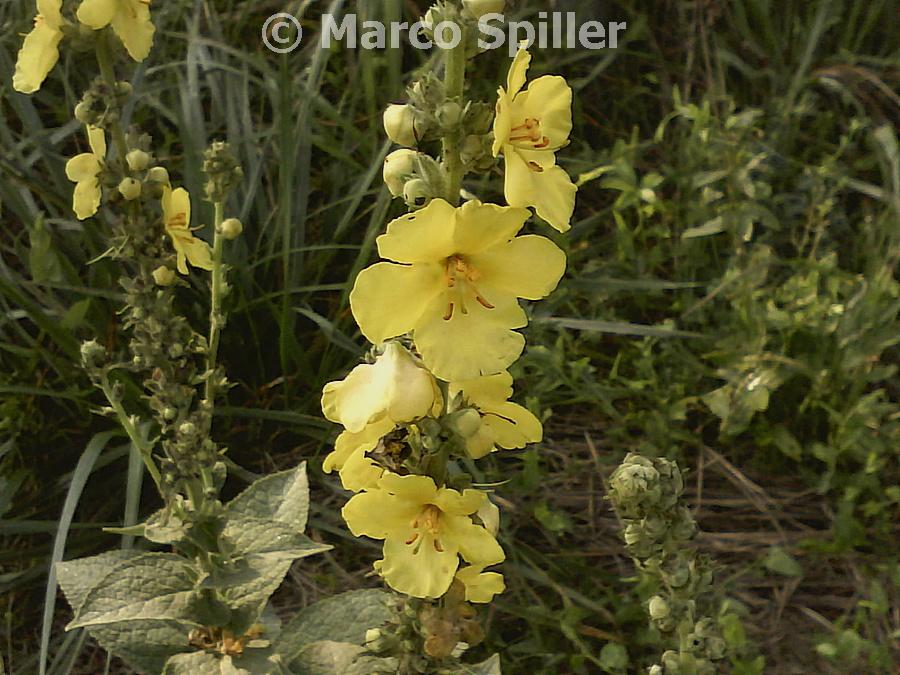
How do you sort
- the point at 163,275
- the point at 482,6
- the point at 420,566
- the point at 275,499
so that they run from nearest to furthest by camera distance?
the point at 482,6
the point at 420,566
the point at 163,275
the point at 275,499

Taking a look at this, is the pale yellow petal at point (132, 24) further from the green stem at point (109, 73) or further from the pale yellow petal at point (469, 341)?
the pale yellow petal at point (469, 341)

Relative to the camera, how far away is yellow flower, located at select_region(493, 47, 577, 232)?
965 millimetres

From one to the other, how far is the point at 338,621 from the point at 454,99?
1.02 metres

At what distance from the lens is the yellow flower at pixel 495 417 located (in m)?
1.04

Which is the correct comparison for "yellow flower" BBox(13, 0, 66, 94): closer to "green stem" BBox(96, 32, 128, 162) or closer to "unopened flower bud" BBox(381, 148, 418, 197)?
"green stem" BBox(96, 32, 128, 162)

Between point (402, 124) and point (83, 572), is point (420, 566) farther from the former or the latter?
point (83, 572)

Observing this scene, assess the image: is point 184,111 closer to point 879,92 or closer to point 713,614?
point 713,614

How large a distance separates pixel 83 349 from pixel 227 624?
1.76ft

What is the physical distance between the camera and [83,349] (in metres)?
1.37

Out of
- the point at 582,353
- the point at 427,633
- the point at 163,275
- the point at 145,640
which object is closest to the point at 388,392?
the point at 427,633

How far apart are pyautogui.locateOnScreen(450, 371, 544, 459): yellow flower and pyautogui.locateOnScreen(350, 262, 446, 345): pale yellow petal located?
110mm

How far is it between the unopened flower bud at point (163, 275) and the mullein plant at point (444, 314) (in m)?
0.50

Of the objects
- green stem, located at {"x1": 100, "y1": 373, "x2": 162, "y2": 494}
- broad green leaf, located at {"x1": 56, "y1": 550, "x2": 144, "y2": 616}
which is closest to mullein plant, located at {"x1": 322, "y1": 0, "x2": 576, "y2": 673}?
green stem, located at {"x1": 100, "y1": 373, "x2": 162, "y2": 494}

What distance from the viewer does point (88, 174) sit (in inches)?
57.1
